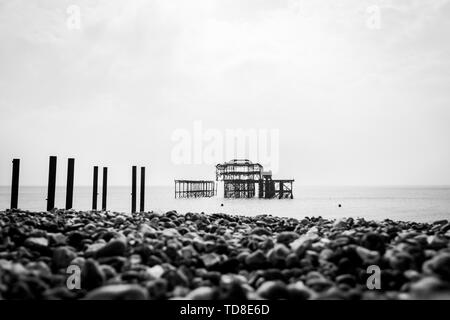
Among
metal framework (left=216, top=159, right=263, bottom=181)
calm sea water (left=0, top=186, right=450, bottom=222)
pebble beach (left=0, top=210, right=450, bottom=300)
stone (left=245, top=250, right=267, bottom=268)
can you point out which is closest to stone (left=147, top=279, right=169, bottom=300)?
pebble beach (left=0, top=210, right=450, bottom=300)

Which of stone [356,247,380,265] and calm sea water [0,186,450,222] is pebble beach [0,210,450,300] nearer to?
stone [356,247,380,265]

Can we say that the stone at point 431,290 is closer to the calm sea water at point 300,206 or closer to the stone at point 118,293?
the stone at point 118,293

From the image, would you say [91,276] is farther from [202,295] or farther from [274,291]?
[274,291]

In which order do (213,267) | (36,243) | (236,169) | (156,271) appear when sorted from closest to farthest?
1. (156,271)
2. (213,267)
3. (36,243)
4. (236,169)

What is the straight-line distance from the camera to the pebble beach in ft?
9.53

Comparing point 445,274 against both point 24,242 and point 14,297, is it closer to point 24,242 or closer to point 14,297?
point 14,297

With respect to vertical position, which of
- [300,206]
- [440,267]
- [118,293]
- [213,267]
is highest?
[440,267]

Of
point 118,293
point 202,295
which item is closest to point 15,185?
point 118,293

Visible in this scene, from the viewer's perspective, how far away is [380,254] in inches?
161

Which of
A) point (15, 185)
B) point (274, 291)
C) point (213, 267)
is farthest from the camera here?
point (15, 185)

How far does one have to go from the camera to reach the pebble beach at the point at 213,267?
114 inches

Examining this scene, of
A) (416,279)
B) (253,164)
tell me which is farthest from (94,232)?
(253,164)

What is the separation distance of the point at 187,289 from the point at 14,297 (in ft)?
4.59

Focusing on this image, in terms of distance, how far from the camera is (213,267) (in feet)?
12.9
